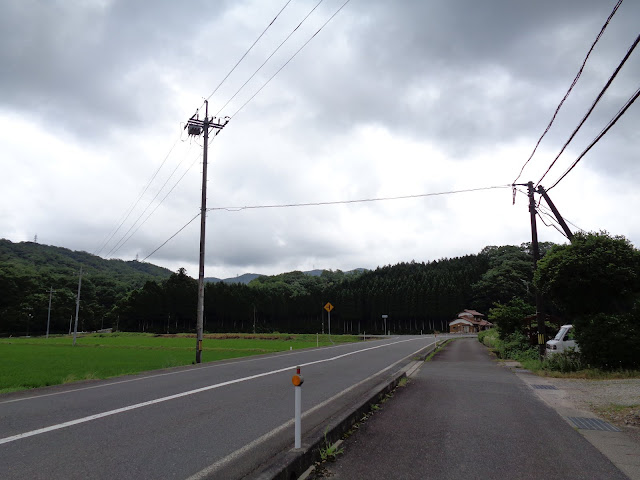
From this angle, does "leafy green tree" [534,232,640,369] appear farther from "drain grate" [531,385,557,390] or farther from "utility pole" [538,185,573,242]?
"utility pole" [538,185,573,242]

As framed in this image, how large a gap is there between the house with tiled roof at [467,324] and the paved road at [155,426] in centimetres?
8085

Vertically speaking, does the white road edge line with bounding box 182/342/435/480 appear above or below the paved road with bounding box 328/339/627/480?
above

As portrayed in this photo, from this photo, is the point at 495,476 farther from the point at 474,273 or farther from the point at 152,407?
the point at 474,273

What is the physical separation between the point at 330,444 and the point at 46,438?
3837 mm

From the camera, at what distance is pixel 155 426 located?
6215 mm

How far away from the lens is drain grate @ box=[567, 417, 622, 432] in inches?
258

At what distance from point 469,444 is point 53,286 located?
409ft

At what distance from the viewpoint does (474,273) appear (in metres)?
101

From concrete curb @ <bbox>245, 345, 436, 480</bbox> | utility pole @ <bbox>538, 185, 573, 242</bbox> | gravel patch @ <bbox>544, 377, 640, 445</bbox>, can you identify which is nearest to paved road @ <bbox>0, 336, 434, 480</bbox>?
concrete curb @ <bbox>245, 345, 436, 480</bbox>

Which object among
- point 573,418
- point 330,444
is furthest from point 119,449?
point 573,418

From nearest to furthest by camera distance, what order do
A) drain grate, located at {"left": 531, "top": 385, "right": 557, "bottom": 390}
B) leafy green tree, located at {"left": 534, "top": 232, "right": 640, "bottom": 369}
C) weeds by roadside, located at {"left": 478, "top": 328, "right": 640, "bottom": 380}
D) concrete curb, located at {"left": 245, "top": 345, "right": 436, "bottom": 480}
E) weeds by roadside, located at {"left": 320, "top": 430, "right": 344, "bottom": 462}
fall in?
concrete curb, located at {"left": 245, "top": 345, "right": 436, "bottom": 480}, weeds by roadside, located at {"left": 320, "top": 430, "right": 344, "bottom": 462}, drain grate, located at {"left": 531, "top": 385, "right": 557, "bottom": 390}, weeds by roadside, located at {"left": 478, "top": 328, "right": 640, "bottom": 380}, leafy green tree, located at {"left": 534, "top": 232, "right": 640, "bottom": 369}

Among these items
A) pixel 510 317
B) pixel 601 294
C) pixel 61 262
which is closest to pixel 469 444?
pixel 601 294

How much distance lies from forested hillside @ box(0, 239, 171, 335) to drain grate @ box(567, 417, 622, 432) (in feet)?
256

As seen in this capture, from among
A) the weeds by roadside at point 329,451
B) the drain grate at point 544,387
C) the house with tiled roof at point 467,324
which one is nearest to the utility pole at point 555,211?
the drain grate at point 544,387
